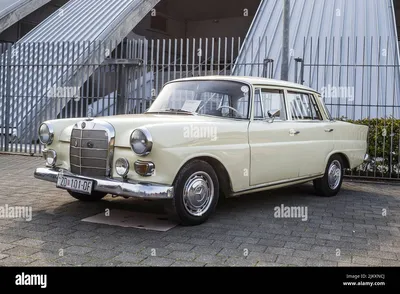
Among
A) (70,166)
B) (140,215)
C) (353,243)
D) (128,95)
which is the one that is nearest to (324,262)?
(353,243)

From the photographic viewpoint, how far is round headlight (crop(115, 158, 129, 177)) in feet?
14.5

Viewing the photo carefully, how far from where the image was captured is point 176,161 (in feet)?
14.4

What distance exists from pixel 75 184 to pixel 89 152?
37cm

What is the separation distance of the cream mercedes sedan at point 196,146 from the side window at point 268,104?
14 millimetres

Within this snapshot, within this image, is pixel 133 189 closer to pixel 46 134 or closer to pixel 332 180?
pixel 46 134

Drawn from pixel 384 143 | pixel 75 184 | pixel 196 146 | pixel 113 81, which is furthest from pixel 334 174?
pixel 113 81

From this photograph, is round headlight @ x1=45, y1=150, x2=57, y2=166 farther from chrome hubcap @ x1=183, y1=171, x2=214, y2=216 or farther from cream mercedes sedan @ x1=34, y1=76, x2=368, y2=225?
chrome hubcap @ x1=183, y1=171, x2=214, y2=216

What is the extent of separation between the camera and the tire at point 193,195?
446 centimetres

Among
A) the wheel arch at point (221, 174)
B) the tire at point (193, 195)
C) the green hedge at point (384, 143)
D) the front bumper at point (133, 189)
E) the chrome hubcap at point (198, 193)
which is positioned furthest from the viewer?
the green hedge at point (384, 143)

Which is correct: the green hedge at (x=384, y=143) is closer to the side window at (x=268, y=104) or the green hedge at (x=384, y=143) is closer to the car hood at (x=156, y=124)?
the side window at (x=268, y=104)

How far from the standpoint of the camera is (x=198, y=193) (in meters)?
4.66

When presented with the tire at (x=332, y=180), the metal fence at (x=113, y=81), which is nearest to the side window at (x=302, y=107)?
the tire at (x=332, y=180)

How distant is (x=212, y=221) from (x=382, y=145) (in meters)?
4.96
